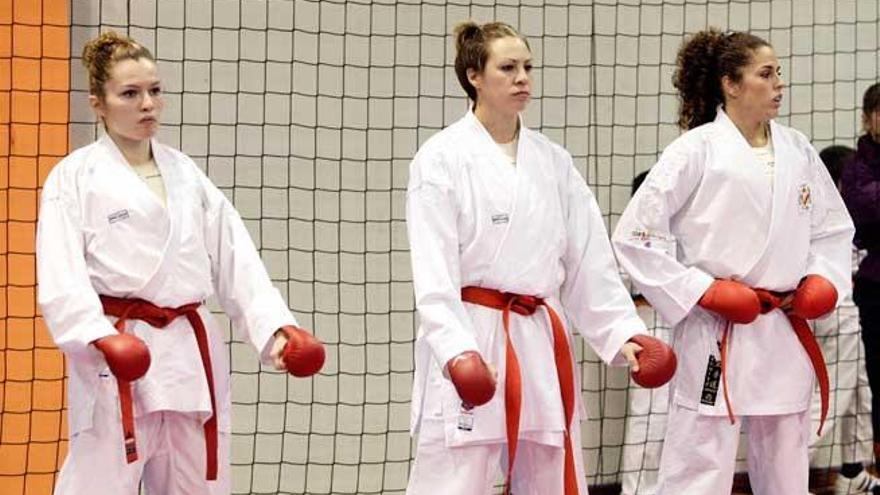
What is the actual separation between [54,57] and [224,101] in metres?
0.66

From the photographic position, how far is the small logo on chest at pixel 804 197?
4.46 meters

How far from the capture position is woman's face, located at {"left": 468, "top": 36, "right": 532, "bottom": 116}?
4102 millimetres

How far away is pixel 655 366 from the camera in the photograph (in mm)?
3967

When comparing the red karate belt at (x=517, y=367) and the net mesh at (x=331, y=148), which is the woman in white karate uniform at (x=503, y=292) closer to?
the red karate belt at (x=517, y=367)

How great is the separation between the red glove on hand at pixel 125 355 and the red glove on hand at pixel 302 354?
38cm

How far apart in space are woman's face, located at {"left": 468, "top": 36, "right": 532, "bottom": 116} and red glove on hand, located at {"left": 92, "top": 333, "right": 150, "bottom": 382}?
116 cm

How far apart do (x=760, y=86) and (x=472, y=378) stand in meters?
1.39

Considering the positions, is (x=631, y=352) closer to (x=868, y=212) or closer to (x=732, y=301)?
(x=732, y=301)

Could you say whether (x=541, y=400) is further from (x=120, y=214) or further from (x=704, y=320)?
(x=120, y=214)

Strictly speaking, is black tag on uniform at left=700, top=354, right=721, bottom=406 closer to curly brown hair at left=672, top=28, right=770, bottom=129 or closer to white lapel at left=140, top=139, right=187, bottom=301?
curly brown hair at left=672, top=28, right=770, bottom=129

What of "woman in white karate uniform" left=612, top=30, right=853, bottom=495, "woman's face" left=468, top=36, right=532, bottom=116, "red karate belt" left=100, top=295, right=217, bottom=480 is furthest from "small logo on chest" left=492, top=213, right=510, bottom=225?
"red karate belt" left=100, top=295, right=217, bottom=480

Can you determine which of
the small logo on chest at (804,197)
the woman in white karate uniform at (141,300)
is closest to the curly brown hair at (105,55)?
the woman in white karate uniform at (141,300)

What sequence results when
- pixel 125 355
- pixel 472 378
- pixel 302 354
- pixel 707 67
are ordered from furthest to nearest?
1. pixel 707 67
2. pixel 302 354
3. pixel 472 378
4. pixel 125 355

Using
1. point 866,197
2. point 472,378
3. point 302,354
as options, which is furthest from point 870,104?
point 302,354
